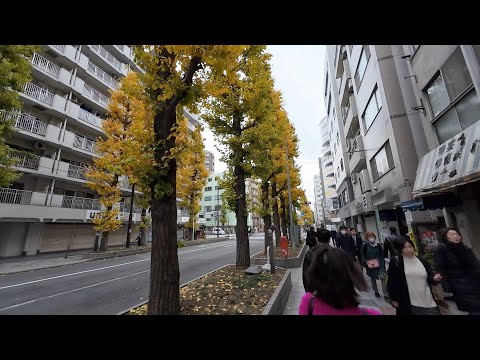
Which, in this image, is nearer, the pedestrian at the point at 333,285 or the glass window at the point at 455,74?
the pedestrian at the point at 333,285

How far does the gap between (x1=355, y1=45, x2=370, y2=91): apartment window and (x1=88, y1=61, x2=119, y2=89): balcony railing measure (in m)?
23.4

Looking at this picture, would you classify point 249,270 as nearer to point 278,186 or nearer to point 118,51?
point 278,186

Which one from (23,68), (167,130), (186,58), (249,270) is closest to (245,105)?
(186,58)

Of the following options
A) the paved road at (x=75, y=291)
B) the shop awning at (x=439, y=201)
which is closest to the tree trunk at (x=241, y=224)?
the paved road at (x=75, y=291)

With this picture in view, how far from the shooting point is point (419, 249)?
859 cm

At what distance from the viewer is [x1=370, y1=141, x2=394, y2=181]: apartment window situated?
38.4 feet

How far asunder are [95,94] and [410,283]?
89.2 feet

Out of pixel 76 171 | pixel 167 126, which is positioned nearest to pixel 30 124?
pixel 76 171

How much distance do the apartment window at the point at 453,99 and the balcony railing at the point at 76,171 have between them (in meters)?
23.9

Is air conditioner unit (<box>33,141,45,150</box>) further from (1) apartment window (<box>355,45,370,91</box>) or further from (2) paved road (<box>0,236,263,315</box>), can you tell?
(1) apartment window (<box>355,45,370,91</box>)

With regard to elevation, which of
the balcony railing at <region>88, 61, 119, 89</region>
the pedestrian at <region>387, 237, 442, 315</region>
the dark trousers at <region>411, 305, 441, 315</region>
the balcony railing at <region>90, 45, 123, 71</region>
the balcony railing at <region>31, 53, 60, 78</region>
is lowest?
the dark trousers at <region>411, 305, 441, 315</region>

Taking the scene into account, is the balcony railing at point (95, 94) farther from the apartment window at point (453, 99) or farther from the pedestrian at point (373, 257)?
the apartment window at point (453, 99)

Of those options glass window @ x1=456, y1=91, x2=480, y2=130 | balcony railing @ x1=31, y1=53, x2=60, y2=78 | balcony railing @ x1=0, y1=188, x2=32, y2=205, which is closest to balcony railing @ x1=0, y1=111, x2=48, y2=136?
balcony railing @ x1=31, y1=53, x2=60, y2=78

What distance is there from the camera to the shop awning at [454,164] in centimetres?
535
